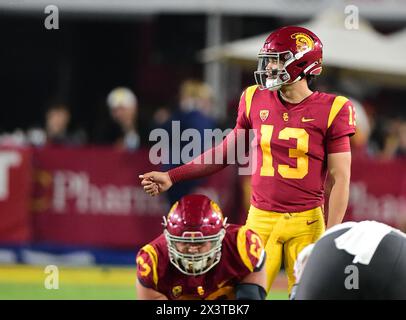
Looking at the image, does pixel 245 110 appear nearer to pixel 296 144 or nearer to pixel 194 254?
pixel 296 144

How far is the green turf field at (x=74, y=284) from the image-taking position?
940cm

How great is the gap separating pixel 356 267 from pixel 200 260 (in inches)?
44.5

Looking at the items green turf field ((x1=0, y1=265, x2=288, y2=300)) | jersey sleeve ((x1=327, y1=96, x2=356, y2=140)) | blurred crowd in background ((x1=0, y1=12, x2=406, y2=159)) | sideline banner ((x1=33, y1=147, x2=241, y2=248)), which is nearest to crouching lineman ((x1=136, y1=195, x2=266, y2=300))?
jersey sleeve ((x1=327, y1=96, x2=356, y2=140))

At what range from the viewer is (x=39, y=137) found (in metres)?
13.4

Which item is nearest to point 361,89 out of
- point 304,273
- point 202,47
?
point 202,47

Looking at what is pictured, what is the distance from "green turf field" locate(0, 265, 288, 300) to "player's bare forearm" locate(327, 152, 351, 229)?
320 cm

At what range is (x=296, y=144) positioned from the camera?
21.1ft

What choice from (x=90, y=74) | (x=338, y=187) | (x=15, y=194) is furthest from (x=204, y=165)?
(x=90, y=74)

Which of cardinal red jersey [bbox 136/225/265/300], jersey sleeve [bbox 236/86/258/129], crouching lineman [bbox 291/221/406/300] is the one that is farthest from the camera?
jersey sleeve [bbox 236/86/258/129]

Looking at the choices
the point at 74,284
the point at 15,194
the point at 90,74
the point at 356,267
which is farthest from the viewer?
the point at 90,74

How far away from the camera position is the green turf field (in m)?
9.40

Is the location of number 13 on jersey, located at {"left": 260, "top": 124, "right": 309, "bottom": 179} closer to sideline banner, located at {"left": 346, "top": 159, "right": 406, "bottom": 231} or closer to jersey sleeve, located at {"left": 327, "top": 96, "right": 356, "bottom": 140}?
jersey sleeve, located at {"left": 327, "top": 96, "right": 356, "bottom": 140}
